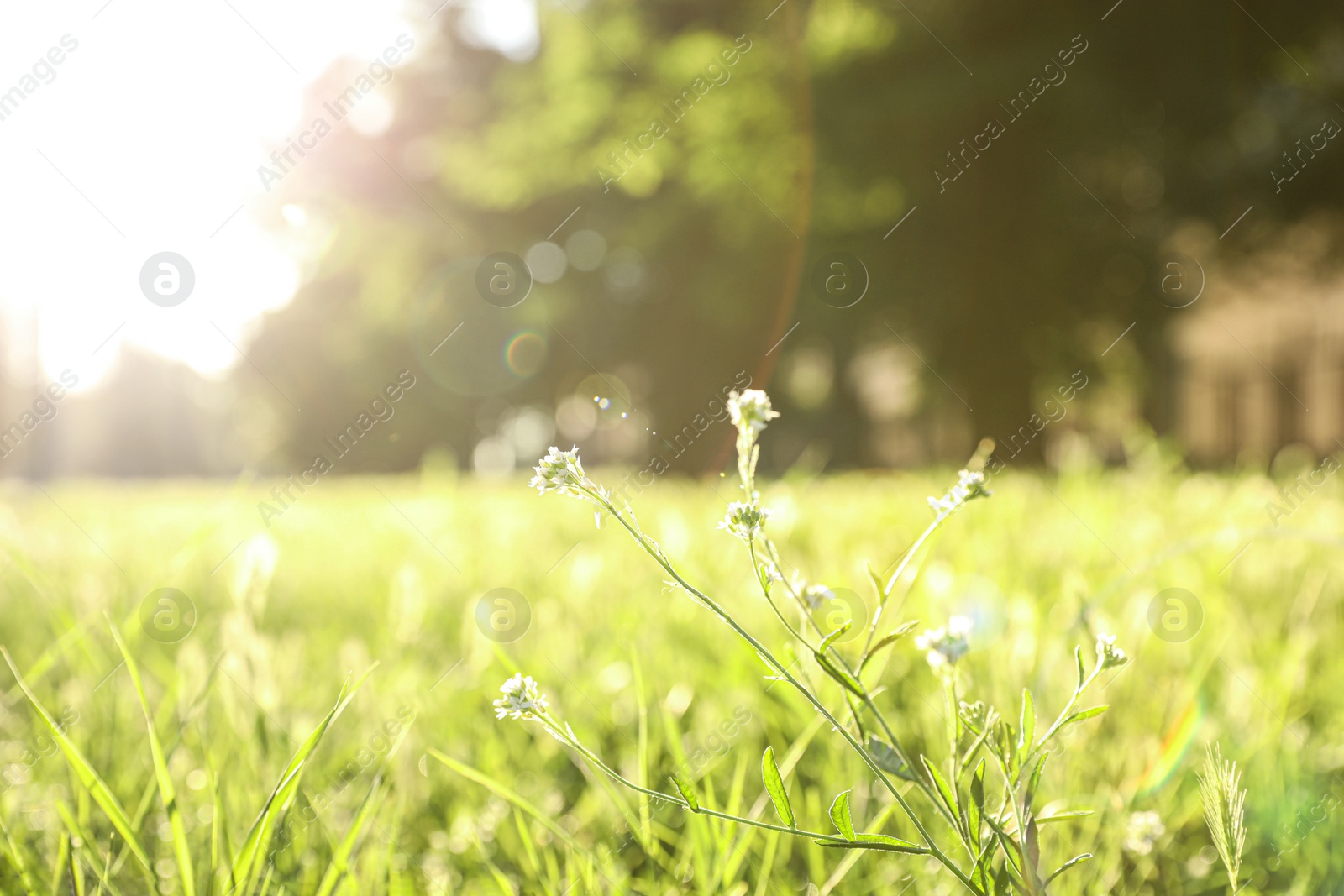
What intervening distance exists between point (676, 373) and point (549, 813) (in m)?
19.1

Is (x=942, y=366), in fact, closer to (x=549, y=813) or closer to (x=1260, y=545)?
(x=1260, y=545)

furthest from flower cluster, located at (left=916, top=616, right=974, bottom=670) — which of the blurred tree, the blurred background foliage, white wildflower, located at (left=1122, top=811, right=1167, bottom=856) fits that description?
the blurred tree

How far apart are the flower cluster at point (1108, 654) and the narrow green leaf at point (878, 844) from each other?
164mm

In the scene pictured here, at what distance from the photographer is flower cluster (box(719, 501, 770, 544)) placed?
1.58 feet

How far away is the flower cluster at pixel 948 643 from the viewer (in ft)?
1.51

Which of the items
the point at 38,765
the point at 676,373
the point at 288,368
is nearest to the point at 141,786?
the point at 38,765

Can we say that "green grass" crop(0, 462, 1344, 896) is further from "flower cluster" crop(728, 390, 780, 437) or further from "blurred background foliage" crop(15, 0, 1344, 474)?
"blurred background foliage" crop(15, 0, 1344, 474)

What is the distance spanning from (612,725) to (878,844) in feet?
2.96

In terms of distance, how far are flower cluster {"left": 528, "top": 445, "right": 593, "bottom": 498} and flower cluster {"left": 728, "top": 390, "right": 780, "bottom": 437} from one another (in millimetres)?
106

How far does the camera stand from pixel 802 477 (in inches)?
121

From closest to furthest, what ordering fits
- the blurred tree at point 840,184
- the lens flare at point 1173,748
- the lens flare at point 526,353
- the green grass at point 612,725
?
the green grass at point 612,725
the lens flare at point 1173,748
the blurred tree at point 840,184
the lens flare at point 526,353

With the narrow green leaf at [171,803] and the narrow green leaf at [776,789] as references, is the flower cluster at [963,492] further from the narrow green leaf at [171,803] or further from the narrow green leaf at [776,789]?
the narrow green leaf at [171,803]

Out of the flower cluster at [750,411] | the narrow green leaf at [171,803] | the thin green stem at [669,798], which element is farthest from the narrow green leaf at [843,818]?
the narrow green leaf at [171,803]

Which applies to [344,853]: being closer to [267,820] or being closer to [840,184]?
[267,820]
